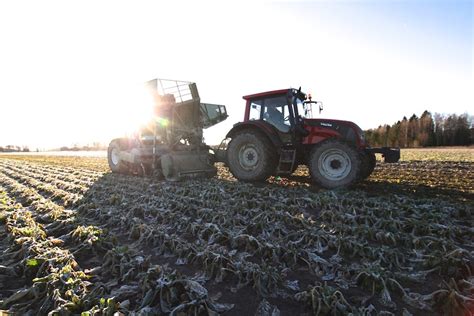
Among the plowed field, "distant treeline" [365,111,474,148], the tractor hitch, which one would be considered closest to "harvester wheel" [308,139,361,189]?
the tractor hitch

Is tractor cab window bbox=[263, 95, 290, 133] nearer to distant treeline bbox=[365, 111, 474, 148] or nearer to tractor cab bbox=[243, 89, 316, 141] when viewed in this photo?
tractor cab bbox=[243, 89, 316, 141]

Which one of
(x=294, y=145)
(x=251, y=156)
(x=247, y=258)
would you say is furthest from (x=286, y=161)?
(x=247, y=258)

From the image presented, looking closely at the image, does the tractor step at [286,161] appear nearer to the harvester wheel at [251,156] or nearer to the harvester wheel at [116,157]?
the harvester wheel at [251,156]

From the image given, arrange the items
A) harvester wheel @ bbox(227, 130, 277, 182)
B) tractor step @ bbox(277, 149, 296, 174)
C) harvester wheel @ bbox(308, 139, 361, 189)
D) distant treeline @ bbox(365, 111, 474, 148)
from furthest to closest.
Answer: distant treeline @ bbox(365, 111, 474, 148) → harvester wheel @ bbox(227, 130, 277, 182) → tractor step @ bbox(277, 149, 296, 174) → harvester wheel @ bbox(308, 139, 361, 189)

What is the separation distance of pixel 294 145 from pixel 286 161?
1.73 feet

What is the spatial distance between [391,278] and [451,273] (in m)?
0.77

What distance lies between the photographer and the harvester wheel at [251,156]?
9.20 metres

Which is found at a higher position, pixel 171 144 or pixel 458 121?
pixel 458 121

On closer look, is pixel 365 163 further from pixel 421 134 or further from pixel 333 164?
pixel 421 134

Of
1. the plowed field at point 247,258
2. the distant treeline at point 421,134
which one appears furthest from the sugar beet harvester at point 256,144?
the distant treeline at point 421,134

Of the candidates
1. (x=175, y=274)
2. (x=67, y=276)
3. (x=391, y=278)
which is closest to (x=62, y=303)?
(x=67, y=276)

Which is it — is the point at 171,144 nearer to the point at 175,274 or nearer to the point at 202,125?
the point at 202,125

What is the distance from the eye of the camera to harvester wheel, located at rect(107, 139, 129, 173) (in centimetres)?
1389

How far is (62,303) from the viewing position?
3031mm
